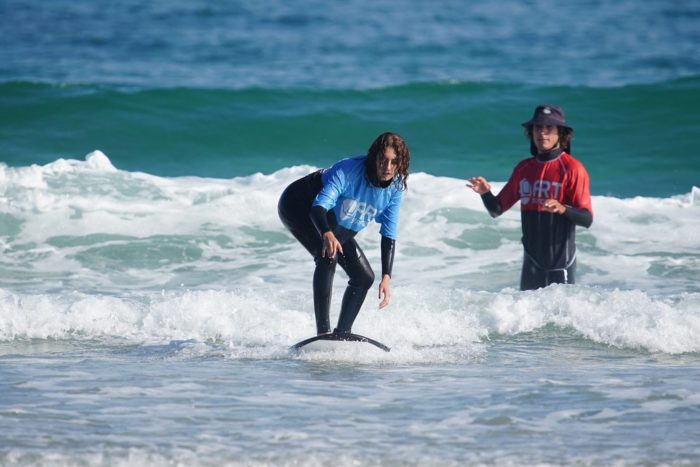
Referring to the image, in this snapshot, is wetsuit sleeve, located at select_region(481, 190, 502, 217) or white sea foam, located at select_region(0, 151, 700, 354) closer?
wetsuit sleeve, located at select_region(481, 190, 502, 217)

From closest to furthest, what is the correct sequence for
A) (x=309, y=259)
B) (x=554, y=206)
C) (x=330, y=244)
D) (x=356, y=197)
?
(x=330, y=244) < (x=356, y=197) < (x=554, y=206) < (x=309, y=259)

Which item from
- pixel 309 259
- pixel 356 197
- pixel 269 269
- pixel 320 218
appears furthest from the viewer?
pixel 309 259

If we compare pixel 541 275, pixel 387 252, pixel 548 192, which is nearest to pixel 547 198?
pixel 548 192

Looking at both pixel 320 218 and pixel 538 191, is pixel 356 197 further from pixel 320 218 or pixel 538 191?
pixel 538 191

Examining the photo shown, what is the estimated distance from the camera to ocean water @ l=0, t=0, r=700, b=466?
584 cm

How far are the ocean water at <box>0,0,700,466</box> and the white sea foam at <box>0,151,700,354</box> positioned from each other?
35 millimetres

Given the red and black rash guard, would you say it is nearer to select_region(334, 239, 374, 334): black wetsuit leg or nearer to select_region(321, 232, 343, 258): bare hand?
select_region(334, 239, 374, 334): black wetsuit leg

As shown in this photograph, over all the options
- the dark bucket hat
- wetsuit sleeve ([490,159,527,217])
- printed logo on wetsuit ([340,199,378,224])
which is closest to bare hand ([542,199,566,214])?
wetsuit sleeve ([490,159,527,217])

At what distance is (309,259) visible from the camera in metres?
12.0

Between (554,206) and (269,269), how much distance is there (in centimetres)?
487

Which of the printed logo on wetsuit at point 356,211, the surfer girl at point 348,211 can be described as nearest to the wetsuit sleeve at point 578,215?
the surfer girl at point 348,211

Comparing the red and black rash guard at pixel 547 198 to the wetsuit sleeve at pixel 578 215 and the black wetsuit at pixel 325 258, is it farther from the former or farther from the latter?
the black wetsuit at pixel 325 258

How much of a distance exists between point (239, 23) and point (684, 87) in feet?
42.4


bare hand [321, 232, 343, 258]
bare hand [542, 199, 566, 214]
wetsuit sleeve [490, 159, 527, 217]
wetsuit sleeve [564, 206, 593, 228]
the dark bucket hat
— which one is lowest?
bare hand [321, 232, 343, 258]
